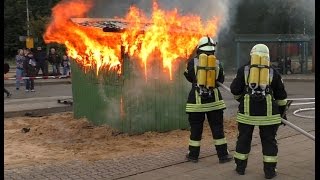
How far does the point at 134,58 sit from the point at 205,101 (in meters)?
1.78

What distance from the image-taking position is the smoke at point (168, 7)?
7.97 meters

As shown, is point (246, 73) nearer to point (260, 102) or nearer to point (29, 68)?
point (260, 102)

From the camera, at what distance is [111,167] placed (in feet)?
19.0

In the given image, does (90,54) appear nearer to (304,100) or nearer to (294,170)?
(294,170)

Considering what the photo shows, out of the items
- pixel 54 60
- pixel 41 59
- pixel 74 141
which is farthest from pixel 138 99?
pixel 54 60

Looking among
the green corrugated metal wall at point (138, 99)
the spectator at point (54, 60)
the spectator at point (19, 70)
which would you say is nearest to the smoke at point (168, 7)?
the green corrugated metal wall at point (138, 99)

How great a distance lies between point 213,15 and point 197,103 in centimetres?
292

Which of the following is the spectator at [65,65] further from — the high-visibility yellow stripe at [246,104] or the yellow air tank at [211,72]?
the high-visibility yellow stripe at [246,104]

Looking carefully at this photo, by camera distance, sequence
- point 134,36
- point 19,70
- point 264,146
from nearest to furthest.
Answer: point 264,146 < point 134,36 < point 19,70

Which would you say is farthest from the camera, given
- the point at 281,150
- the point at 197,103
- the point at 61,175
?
the point at 281,150

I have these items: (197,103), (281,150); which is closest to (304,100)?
(281,150)

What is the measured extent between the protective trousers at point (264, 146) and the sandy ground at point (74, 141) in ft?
5.39

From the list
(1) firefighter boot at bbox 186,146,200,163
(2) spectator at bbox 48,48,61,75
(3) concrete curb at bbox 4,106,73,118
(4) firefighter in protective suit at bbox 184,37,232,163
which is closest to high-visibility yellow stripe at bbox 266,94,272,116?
(4) firefighter in protective suit at bbox 184,37,232,163

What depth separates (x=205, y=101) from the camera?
6.19m
